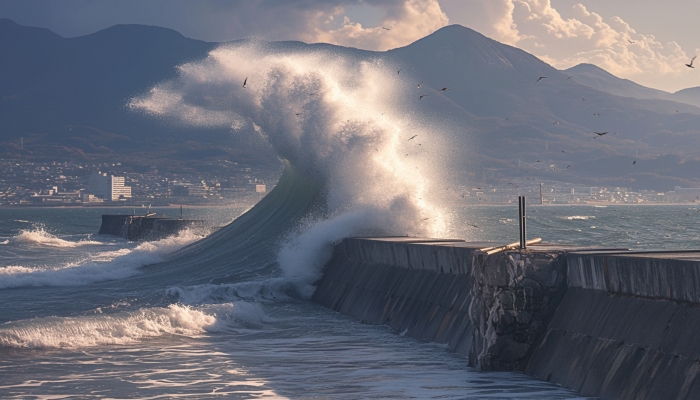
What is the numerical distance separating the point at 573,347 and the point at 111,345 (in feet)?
22.6

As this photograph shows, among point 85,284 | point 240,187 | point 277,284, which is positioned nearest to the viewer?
point 277,284

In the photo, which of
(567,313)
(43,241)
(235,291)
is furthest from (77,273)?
(43,241)

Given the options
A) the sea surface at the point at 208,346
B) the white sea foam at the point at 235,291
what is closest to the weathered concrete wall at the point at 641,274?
the sea surface at the point at 208,346

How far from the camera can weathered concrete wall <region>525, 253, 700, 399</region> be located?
8469 millimetres

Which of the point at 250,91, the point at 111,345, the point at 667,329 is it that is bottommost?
the point at 111,345

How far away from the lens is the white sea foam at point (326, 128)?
69.4ft

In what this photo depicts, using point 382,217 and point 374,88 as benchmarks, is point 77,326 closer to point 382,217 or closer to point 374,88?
point 382,217

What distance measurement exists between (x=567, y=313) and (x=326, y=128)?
17036 millimetres

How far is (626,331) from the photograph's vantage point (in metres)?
9.31

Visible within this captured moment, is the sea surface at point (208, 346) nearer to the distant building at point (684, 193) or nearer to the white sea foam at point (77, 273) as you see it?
the white sea foam at point (77, 273)

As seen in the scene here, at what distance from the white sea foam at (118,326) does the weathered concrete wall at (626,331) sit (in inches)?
251

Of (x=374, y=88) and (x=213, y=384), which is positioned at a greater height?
(x=374, y=88)

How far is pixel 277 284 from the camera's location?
65.6 feet

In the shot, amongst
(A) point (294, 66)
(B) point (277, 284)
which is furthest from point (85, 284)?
(A) point (294, 66)
